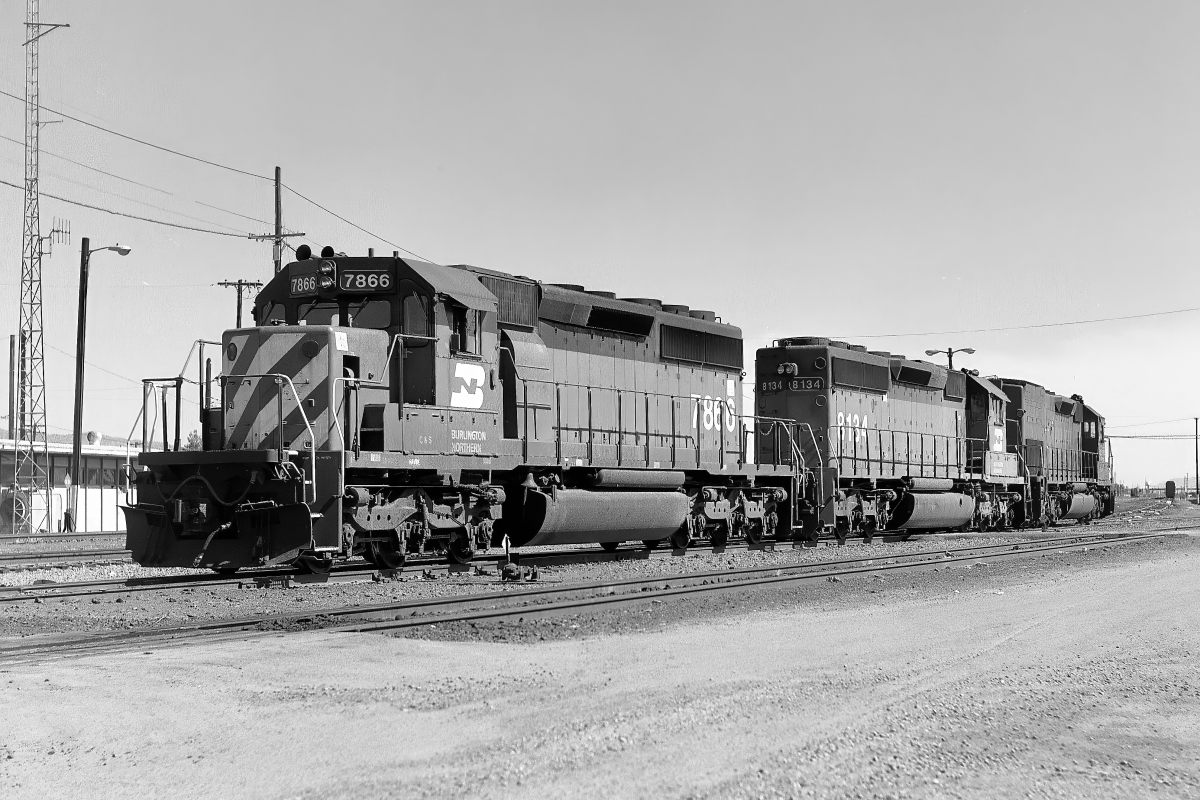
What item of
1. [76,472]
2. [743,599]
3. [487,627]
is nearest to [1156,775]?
[487,627]

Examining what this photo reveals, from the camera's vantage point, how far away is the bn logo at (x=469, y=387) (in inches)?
507

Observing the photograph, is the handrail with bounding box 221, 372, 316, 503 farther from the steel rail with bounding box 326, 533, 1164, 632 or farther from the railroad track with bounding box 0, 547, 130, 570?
the railroad track with bounding box 0, 547, 130, 570

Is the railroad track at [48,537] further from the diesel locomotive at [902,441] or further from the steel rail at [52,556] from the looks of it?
the diesel locomotive at [902,441]

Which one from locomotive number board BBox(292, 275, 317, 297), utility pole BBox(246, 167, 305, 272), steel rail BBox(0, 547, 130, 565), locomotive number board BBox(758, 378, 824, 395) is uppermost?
utility pole BBox(246, 167, 305, 272)

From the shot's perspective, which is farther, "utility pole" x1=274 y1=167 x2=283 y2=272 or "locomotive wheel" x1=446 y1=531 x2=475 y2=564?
"utility pole" x1=274 y1=167 x2=283 y2=272

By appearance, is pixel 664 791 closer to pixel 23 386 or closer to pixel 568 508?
pixel 568 508

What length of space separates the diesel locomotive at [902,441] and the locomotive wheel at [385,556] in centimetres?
839

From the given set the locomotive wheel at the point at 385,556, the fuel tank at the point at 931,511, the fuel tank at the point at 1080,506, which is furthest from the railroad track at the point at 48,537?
the fuel tank at the point at 1080,506

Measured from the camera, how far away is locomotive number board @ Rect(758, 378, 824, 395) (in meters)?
20.7

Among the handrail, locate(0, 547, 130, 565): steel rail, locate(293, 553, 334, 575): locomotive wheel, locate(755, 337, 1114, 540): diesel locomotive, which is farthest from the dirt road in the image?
locate(755, 337, 1114, 540): diesel locomotive

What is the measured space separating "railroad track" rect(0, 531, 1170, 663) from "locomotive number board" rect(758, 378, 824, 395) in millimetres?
5506

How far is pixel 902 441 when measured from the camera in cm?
2311

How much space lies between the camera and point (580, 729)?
210 inches

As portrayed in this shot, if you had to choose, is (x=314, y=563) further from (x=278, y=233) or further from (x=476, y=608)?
(x=278, y=233)
